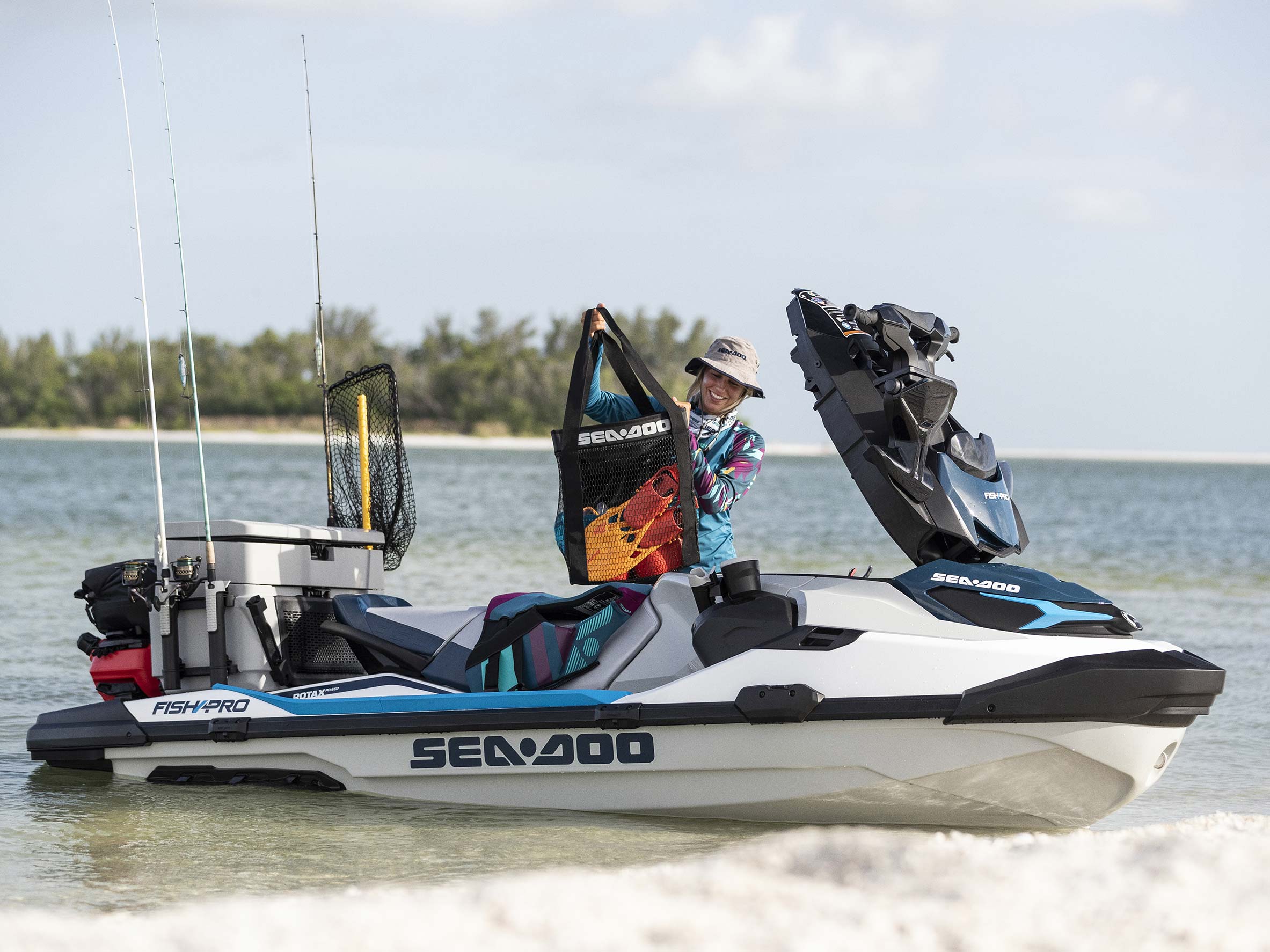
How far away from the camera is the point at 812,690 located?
13.6 feet

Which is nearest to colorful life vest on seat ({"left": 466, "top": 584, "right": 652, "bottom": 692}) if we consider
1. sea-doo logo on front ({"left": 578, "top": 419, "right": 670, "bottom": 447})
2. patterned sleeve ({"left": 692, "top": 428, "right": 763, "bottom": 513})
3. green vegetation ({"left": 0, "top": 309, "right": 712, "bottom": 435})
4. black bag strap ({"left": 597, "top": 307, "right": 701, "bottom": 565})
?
black bag strap ({"left": 597, "top": 307, "right": 701, "bottom": 565})

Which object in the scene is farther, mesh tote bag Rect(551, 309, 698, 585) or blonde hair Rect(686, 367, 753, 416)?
blonde hair Rect(686, 367, 753, 416)

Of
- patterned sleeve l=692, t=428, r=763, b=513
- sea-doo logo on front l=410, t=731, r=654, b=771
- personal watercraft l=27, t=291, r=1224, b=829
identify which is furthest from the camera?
patterned sleeve l=692, t=428, r=763, b=513

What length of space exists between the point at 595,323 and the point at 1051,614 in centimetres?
174

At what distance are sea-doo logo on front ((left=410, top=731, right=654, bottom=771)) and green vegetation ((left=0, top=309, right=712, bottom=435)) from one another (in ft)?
214

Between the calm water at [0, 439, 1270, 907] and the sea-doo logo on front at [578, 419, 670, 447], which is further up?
the sea-doo logo on front at [578, 419, 670, 447]

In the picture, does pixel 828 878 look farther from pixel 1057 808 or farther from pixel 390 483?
pixel 390 483

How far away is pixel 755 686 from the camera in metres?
4.19

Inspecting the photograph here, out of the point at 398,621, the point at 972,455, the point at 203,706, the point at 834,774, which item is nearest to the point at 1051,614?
the point at 972,455

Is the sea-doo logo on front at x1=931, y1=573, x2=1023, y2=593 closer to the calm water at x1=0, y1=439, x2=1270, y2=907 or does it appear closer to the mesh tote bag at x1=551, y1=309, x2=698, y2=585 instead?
the mesh tote bag at x1=551, y1=309, x2=698, y2=585

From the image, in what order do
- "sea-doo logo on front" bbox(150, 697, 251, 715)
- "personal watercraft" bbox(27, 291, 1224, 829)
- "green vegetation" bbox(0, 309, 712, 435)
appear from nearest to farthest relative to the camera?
"personal watercraft" bbox(27, 291, 1224, 829) → "sea-doo logo on front" bbox(150, 697, 251, 715) → "green vegetation" bbox(0, 309, 712, 435)

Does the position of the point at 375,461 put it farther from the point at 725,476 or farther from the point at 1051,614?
the point at 1051,614

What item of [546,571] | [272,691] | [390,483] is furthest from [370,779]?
[546,571]

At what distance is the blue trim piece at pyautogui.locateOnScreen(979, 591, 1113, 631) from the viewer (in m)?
4.09
